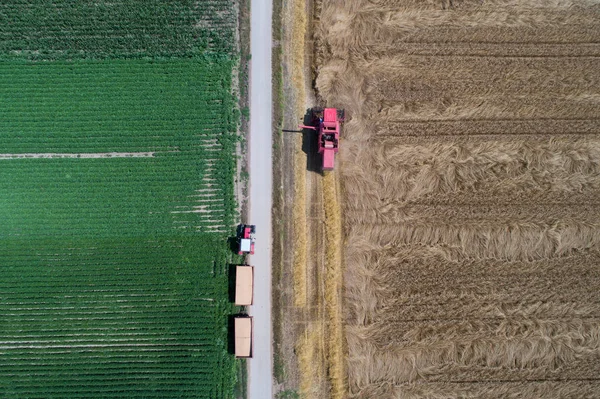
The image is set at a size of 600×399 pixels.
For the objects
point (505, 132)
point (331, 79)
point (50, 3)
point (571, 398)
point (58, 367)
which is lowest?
point (571, 398)

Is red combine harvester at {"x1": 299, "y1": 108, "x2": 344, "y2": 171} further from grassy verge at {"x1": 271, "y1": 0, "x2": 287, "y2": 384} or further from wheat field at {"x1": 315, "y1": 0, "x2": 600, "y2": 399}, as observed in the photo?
grassy verge at {"x1": 271, "y1": 0, "x2": 287, "y2": 384}

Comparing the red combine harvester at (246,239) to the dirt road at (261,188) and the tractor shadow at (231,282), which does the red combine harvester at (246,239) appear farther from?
the tractor shadow at (231,282)

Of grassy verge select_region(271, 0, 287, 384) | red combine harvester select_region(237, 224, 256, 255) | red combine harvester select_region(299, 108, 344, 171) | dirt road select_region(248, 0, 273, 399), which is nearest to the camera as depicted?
red combine harvester select_region(237, 224, 256, 255)

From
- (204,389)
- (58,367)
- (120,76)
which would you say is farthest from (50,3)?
(204,389)

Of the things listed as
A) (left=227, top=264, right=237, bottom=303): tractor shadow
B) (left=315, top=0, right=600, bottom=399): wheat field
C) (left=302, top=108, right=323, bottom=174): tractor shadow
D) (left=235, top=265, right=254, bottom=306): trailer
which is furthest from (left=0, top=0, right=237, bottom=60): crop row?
(left=235, top=265, right=254, bottom=306): trailer

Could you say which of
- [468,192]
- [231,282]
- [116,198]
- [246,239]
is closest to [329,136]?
[246,239]

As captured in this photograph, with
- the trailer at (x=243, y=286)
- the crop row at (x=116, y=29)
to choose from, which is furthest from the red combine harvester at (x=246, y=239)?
the crop row at (x=116, y=29)

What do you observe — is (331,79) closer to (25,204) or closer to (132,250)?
(132,250)
